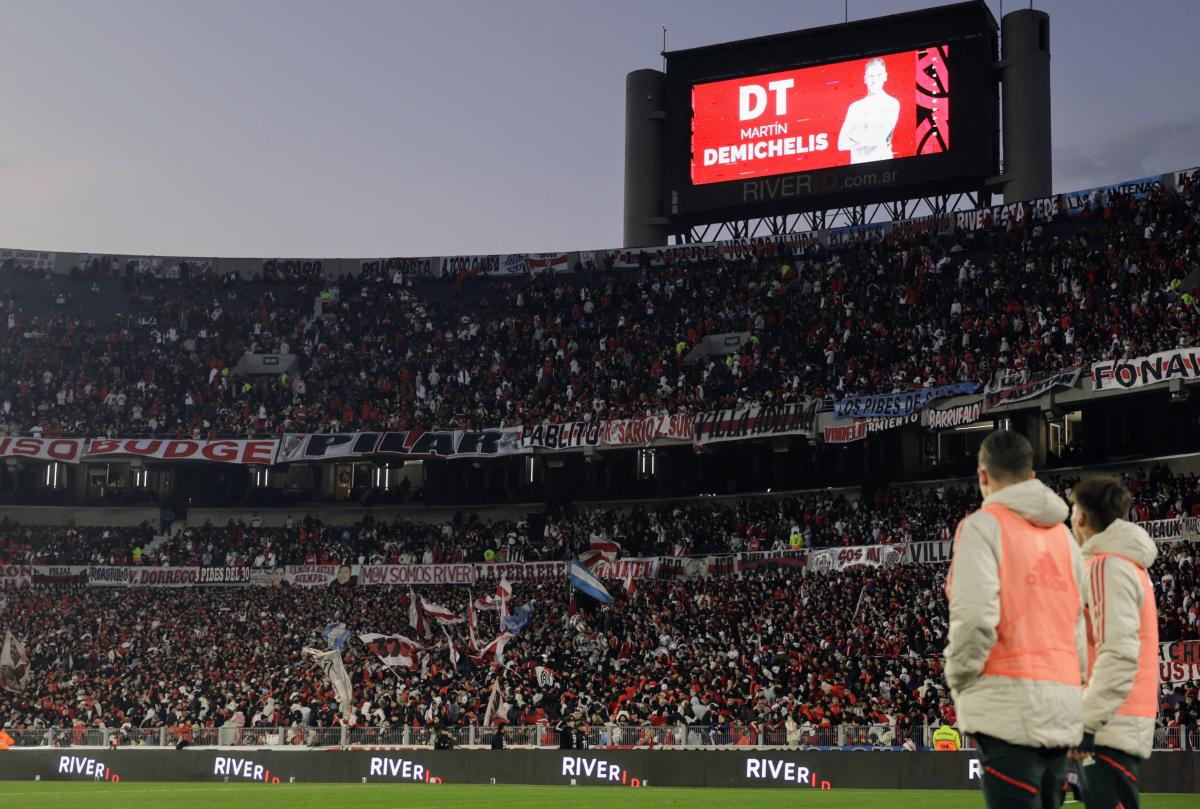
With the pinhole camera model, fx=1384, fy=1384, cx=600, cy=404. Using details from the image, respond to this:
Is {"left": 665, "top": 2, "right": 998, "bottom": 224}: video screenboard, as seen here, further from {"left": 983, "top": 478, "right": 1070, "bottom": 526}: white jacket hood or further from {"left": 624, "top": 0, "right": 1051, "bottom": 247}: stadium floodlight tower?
{"left": 983, "top": 478, "right": 1070, "bottom": 526}: white jacket hood

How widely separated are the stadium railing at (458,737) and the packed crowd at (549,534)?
13.8 metres

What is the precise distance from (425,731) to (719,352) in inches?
979

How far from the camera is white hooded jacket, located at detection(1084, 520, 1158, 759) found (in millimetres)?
7535

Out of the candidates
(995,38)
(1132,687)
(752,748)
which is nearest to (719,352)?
(995,38)

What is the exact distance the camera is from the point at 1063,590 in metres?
6.66

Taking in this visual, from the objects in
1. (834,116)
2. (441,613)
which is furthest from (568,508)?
(834,116)

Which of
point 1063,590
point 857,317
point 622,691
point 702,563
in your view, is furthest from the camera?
point 857,317

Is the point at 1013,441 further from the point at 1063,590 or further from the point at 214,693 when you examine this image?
the point at 214,693

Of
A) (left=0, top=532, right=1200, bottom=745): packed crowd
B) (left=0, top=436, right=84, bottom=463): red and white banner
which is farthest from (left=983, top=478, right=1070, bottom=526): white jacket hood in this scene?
(left=0, top=436, right=84, bottom=463): red and white banner

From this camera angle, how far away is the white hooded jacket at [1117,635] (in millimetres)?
7535

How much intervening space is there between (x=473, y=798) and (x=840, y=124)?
38.2 metres

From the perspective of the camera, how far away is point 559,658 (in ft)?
135

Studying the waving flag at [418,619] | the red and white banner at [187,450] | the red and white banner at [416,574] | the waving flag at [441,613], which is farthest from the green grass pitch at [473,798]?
the red and white banner at [187,450]

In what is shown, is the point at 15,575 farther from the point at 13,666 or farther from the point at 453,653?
the point at 453,653
